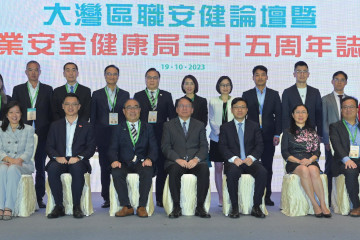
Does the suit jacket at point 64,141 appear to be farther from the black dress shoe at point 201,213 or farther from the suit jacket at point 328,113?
the suit jacket at point 328,113

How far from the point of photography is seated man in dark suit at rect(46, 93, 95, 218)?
466 centimetres

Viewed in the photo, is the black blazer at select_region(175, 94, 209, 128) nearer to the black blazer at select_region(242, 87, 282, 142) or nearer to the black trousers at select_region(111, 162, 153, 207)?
the black blazer at select_region(242, 87, 282, 142)

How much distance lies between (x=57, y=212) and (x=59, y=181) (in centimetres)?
28

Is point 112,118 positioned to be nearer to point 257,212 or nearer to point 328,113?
point 257,212

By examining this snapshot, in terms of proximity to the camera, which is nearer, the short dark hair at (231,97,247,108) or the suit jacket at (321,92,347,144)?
the short dark hair at (231,97,247,108)

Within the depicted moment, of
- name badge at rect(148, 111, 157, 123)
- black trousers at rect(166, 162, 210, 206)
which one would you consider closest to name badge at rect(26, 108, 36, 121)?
name badge at rect(148, 111, 157, 123)

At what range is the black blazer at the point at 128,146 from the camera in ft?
16.0

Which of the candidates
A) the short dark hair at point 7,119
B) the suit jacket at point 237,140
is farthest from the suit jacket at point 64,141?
the suit jacket at point 237,140

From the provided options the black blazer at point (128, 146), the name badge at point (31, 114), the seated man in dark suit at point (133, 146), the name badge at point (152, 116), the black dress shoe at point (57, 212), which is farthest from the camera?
the name badge at point (152, 116)

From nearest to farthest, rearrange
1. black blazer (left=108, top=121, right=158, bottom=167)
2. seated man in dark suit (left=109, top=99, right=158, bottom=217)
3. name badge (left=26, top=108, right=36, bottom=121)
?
seated man in dark suit (left=109, top=99, right=158, bottom=217) < black blazer (left=108, top=121, right=158, bottom=167) < name badge (left=26, top=108, right=36, bottom=121)

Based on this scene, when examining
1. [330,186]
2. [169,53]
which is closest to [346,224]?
[330,186]

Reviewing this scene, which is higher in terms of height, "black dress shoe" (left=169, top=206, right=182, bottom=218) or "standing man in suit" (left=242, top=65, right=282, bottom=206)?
"standing man in suit" (left=242, top=65, right=282, bottom=206)

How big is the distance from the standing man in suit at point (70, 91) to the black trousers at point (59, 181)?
716 millimetres

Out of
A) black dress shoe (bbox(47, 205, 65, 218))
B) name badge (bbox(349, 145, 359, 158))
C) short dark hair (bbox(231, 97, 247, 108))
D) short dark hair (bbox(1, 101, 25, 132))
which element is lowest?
black dress shoe (bbox(47, 205, 65, 218))
